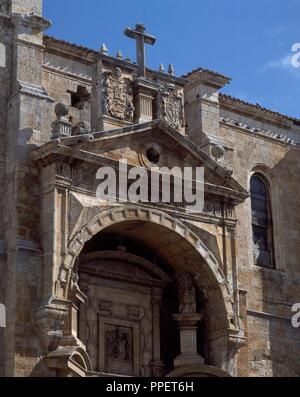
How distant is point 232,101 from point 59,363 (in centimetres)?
879

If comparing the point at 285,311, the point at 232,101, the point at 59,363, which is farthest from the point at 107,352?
the point at 232,101

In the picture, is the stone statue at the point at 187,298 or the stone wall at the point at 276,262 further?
the stone wall at the point at 276,262

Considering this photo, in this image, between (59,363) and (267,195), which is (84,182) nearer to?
(59,363)

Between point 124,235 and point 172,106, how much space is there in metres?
2.93

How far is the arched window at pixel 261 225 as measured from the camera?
26.0 m

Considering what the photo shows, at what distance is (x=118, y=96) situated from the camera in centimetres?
2342

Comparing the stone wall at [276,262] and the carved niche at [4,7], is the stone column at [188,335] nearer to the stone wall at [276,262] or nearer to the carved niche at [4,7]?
the stone wall at [276,262]

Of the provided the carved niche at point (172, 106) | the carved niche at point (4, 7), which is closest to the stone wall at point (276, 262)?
the carved niche at point (172, 106)
